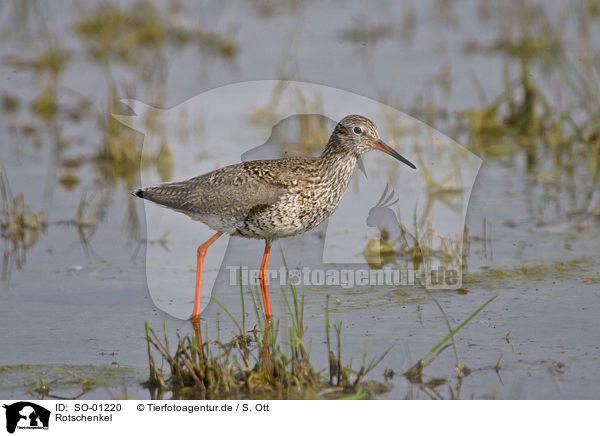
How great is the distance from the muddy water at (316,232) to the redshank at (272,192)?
61 centimetres

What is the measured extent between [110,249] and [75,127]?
4.13 meters

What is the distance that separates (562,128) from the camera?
35.6 feet

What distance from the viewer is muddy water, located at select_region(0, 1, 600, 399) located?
6215mm

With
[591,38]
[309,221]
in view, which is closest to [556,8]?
[591,38]

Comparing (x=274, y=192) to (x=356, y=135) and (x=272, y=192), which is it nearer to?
(x=272, y=192)

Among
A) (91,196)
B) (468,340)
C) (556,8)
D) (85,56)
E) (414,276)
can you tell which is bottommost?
(468,340)

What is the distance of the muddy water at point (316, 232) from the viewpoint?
6.21 m

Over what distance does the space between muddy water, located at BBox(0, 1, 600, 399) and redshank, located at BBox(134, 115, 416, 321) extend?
2.01ft

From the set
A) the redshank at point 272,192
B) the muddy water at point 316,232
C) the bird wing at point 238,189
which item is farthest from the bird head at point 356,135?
the muddy water at point 316,232

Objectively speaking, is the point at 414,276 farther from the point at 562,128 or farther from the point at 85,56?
the point at 85,56

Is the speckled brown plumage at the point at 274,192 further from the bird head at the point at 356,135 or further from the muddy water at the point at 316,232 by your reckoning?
the muddy water at the point at 316,232

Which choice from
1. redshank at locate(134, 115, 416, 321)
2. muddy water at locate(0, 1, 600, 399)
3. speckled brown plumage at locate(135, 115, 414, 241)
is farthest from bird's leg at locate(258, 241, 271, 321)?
speckled brown plumage at locate(135, 115, 414, 241)

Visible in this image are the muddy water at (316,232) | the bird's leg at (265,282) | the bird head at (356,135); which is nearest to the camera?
the muddy water at (316,232)

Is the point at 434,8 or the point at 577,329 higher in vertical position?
the point at 434,8
